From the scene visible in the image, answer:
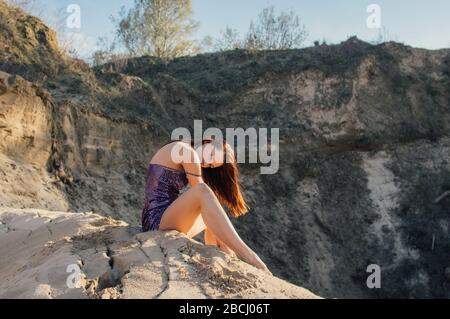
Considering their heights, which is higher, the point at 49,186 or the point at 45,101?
the point at 45,101

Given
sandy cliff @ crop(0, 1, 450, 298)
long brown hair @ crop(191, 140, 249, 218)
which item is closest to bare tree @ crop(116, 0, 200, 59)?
sandy cliff @ crop(0, 1, 450, 298)

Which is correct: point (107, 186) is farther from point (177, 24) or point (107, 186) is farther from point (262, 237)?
point (177, 24)

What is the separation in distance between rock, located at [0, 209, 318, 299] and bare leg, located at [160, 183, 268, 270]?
12 centimetres

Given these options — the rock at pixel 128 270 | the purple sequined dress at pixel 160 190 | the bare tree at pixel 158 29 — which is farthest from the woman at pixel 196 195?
the bare tree at pixel 158 29

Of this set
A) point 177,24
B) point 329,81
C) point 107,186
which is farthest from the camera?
point 177,24

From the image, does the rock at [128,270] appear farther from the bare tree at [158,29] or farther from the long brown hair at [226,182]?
the bare tree at [158,29]

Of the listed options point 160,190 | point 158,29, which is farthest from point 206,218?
point 158,29

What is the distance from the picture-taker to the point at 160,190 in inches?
161

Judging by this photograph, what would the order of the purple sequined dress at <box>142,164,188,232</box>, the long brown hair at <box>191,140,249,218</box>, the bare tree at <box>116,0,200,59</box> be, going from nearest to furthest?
the purple sequined dress at <box>142,164,188,232</box> < the long brown hair at <box>191,140,249,218</box> < the bare tree at <box>116,0,200,59</box>

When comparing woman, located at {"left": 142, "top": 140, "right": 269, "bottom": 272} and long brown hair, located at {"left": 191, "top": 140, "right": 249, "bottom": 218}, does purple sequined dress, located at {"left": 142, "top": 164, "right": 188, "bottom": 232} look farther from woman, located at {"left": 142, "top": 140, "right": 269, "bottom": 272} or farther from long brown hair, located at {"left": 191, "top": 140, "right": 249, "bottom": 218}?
long brown hair, located at {"left": 191, "top": 140, "right": 249, "bottom": 218}

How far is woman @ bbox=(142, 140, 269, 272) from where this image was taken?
360cm

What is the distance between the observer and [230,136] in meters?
11.1

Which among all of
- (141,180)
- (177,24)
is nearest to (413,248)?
(141,180)
